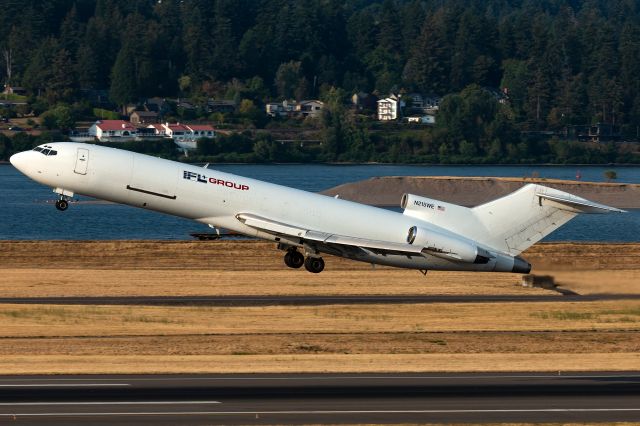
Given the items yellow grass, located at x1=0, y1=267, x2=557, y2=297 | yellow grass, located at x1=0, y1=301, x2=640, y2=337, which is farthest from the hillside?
yellow grass, located at x1=0, y1=301, x2=640, y2=337

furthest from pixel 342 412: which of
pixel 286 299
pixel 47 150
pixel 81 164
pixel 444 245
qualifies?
pixel 286 299

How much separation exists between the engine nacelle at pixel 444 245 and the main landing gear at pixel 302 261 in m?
3.88

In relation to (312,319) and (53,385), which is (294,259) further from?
(53,385)

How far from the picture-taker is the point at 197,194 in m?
50.2

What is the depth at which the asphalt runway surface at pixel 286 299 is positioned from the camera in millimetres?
59625

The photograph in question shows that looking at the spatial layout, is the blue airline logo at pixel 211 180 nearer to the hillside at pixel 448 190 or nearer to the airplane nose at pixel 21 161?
the airplane nose at pixel 21 161

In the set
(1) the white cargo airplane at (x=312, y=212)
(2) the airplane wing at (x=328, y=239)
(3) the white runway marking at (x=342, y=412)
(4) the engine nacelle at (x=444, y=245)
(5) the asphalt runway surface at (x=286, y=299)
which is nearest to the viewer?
(3) the white runway marking at (x=342, y=412)

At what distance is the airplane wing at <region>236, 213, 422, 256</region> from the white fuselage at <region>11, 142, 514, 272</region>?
13.8 inches

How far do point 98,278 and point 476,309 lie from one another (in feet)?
66.8

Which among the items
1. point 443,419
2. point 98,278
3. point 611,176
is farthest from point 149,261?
point 611,176

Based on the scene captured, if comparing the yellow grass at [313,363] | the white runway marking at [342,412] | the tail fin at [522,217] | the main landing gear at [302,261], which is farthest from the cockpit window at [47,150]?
the tail fin at [522,217]

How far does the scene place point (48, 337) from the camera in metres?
51.6

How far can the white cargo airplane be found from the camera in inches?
1956

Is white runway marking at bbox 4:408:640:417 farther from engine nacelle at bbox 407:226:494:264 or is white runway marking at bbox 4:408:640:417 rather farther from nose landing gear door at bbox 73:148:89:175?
engine nacelle at bbox 407:226:494:264
